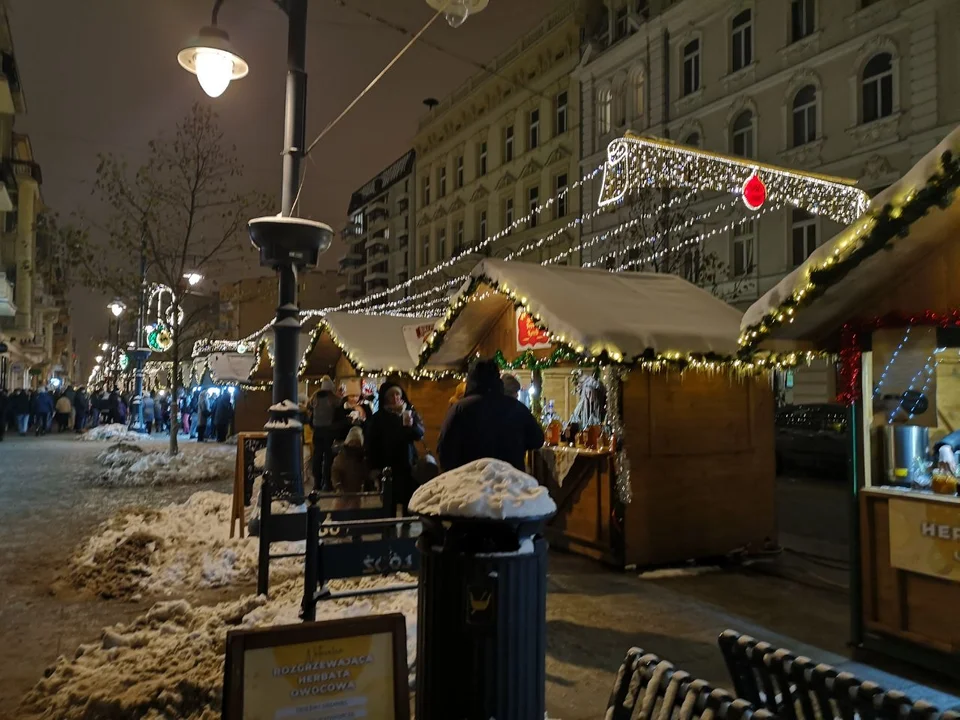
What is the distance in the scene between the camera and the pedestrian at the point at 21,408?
2642 cm

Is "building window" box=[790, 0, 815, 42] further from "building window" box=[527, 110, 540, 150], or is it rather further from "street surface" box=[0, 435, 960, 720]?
"street surface" box=[0, 435, 960, 720]

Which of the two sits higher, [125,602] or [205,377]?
[205,377]

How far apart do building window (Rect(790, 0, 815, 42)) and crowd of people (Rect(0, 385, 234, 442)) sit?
69.4 ft

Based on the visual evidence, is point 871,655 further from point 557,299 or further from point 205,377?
point 205,377

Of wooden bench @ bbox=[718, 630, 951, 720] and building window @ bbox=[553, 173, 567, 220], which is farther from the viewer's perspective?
building window @ bbox=[553, 173, 567, 220]


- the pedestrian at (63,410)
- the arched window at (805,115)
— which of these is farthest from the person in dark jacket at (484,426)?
the pedestrian at (63,410)

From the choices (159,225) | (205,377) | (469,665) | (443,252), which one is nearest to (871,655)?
(469,665)

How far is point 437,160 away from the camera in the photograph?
44312mm

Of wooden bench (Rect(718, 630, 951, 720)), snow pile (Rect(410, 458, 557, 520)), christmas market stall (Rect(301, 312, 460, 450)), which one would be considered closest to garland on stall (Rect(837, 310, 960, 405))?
wooden bench (Rect(718, 630, 951, 720))

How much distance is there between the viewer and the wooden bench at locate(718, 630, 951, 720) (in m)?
2.39

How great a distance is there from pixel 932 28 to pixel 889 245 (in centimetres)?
1775

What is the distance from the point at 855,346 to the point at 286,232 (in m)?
5.60

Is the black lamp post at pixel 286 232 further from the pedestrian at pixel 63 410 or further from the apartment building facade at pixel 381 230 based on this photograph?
the apartment building facade at pixel 381 230

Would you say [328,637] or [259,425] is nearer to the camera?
[328,637]
